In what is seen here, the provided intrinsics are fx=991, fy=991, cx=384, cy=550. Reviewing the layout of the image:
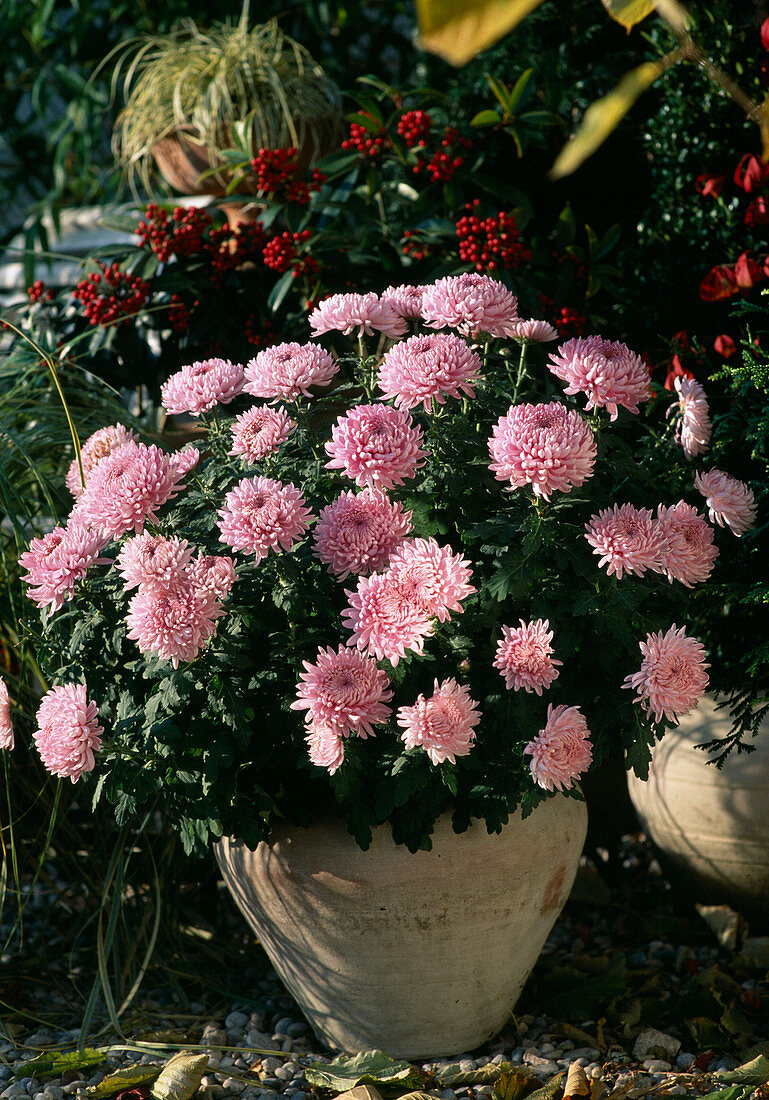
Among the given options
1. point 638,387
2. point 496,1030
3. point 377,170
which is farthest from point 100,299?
point 496,1030

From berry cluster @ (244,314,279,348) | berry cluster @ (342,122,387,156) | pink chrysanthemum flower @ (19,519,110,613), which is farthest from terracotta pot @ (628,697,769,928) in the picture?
berry cluster @ (342,122,387,156)

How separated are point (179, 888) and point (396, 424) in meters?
1.10

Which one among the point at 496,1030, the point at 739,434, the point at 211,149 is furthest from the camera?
the point at 211,149

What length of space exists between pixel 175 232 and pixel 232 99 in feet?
2.02

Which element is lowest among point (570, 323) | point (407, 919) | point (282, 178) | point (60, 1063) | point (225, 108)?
point (60, 1063)

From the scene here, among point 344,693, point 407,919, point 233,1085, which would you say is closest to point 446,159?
point 344,693

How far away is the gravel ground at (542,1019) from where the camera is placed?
1.46m

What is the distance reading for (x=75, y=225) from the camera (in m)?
3.72

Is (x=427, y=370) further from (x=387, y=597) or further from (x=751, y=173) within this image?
(x=751, y=173)

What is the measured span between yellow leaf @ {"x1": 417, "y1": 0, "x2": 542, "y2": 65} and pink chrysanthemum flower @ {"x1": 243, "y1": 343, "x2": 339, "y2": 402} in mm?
1041

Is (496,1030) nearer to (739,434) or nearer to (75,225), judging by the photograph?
(739,434)

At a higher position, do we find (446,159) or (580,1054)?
(446,159)

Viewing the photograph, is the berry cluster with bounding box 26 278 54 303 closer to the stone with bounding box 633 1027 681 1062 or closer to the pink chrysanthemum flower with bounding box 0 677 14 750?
the pink chrysanthemum flower with bounding box 0 677 14 750

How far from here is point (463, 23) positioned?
39 cm
